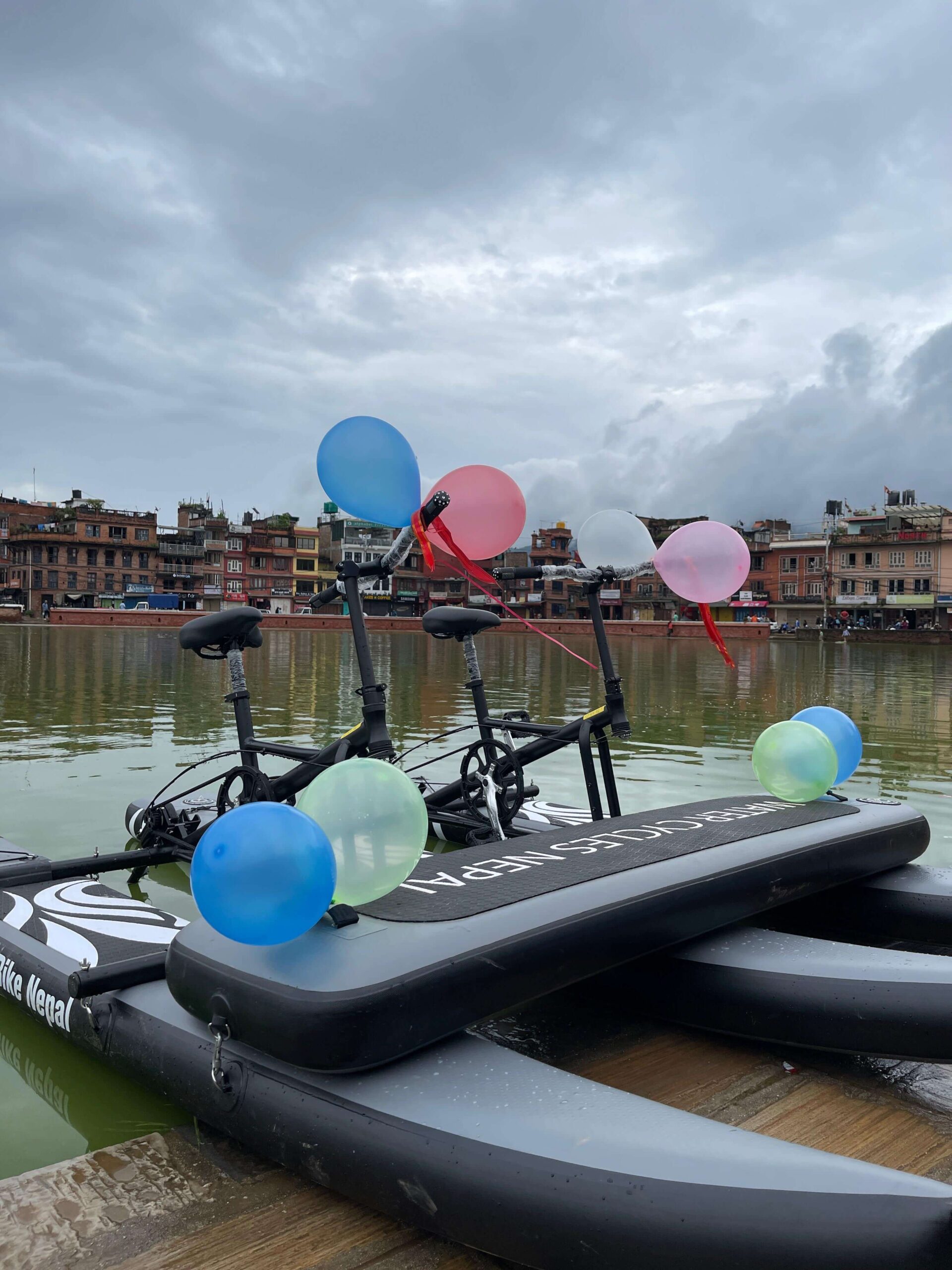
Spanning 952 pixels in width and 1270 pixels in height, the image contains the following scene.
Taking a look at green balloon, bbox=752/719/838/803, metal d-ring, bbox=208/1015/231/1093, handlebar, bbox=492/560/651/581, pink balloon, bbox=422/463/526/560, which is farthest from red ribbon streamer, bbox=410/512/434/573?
metal d-ring, bbox=208/1015/231/1093

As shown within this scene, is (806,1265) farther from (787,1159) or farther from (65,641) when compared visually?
(65,641)

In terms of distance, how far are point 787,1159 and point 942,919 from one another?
2.36m

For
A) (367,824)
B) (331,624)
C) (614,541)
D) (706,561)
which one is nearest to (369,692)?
(614,541)

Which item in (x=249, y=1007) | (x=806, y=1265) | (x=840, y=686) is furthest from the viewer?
(x=840, y=686)

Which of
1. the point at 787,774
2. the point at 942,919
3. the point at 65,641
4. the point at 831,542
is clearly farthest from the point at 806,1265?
the point at 831,542

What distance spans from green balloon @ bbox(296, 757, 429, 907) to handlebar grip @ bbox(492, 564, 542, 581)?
8.01 ft

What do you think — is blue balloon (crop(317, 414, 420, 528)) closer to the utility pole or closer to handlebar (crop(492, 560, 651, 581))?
handlebar (crop(492, 560, 651, 581))

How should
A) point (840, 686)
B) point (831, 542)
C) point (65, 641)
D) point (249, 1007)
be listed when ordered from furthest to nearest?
point (831, 542)
point (65, 641)
point (840, 686)
point (249, 1007)

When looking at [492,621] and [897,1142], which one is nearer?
[897,1142]

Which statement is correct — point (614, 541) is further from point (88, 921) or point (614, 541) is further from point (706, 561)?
point (88, 921)

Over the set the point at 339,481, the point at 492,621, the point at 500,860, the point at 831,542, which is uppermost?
the point at 831,542

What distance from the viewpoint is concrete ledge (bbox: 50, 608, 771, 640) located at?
251ft

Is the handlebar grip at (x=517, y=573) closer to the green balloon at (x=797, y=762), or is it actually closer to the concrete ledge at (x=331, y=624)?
the green balloon at (x=797, y=762)

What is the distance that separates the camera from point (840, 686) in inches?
922
